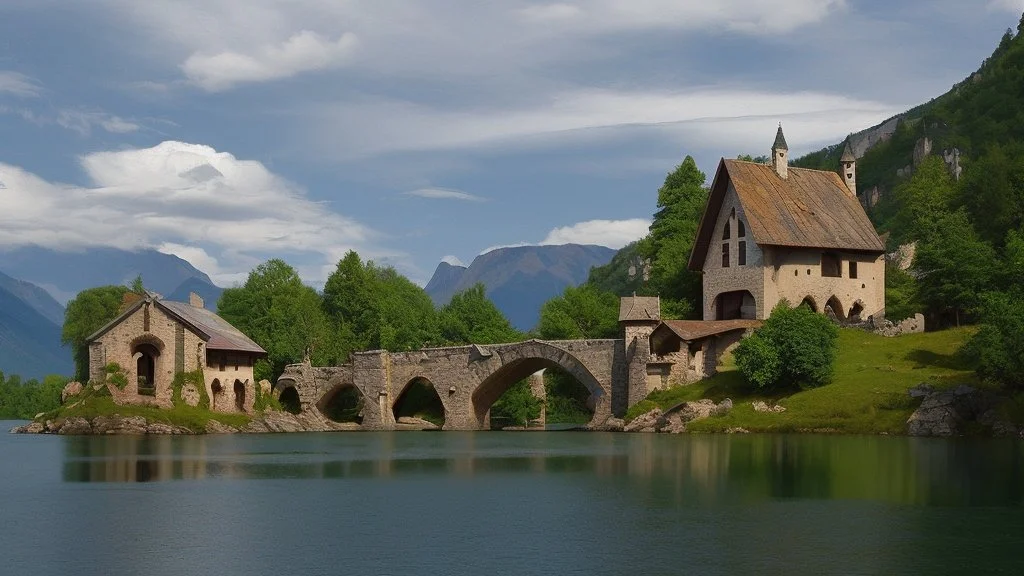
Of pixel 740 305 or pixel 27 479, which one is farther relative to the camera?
pixel 740 305

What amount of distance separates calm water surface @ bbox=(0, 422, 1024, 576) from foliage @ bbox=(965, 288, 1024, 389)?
4.50 meters

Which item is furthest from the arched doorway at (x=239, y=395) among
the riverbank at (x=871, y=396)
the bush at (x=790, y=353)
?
the bush at (x=790, y=353)

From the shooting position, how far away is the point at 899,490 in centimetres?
3912

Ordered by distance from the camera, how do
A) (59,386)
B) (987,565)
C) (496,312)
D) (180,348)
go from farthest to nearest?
(59,386) < (496,312) < (180,348) < (987,565)

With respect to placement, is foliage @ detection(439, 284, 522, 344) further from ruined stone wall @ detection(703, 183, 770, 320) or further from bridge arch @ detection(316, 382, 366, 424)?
ruined stone wall @ detection(703, 183, 770, 320)

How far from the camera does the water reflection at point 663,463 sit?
131 feet

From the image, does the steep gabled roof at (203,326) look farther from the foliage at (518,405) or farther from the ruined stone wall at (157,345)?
the foliage at (518,405)

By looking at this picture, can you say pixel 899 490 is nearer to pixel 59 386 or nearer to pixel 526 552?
pixel 526 552

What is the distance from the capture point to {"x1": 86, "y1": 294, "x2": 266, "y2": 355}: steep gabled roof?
8550cm

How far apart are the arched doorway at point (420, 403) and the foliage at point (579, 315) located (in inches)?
427

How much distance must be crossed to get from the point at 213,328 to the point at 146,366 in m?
6.58

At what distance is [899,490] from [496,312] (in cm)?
6357

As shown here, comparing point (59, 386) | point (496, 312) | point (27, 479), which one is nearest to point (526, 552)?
point (27, 479)

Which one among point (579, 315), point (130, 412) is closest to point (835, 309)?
point (579, 315)
